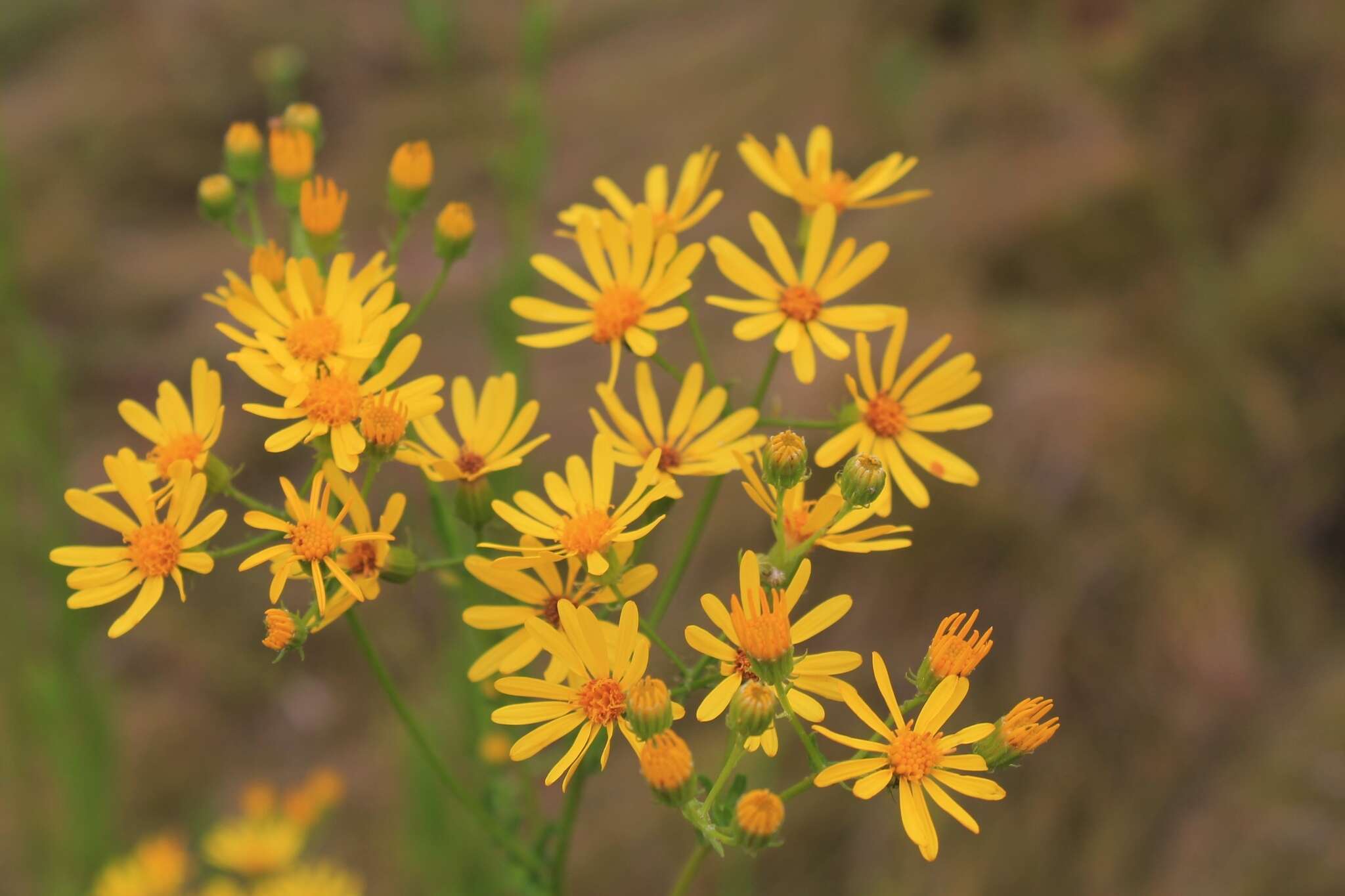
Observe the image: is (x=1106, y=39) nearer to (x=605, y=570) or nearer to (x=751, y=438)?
(x=751, y=438)

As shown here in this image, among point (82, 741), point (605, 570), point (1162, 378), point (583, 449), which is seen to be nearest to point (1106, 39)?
point (1162, 378)

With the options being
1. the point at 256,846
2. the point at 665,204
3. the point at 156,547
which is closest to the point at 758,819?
the point at 156,547

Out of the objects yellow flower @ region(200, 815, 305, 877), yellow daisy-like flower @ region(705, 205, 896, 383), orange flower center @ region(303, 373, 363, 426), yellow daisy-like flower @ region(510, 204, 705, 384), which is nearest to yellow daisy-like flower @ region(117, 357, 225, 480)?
orange flower center @ region(303, 373, 363, 426)

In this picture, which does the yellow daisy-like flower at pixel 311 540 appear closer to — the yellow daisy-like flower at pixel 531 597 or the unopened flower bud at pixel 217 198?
the yellow daisy-like flower at pixel 531 597

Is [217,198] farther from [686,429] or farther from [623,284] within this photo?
[686,429]

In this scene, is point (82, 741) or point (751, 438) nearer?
point (751, 438)
